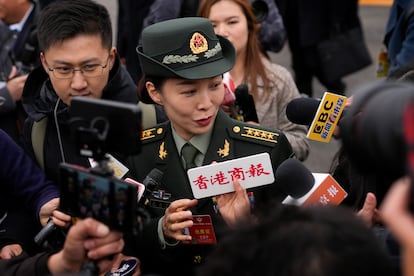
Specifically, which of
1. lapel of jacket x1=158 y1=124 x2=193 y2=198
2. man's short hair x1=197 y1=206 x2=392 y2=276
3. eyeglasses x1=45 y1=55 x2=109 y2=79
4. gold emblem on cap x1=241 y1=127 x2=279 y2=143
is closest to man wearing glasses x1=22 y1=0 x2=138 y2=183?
eyeglasses x1=45 y1=55 x2=109 y2=79

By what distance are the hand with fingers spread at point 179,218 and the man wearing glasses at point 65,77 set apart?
0.73 meters

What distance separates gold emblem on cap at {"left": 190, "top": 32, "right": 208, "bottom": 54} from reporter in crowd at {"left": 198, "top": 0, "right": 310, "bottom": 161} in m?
1.17

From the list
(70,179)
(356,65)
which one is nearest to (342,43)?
(356,65)

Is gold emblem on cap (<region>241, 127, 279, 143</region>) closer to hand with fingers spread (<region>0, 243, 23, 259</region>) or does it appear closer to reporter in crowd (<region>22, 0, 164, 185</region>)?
reporter in crowd (<region>22, 0, 164, 185</region>)

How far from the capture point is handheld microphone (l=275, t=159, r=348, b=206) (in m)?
2.61

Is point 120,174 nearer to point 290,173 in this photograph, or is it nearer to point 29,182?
point 29,182

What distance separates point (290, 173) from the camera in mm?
2609

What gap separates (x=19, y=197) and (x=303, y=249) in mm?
1836

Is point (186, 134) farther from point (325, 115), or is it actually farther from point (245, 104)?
point (245, 104)

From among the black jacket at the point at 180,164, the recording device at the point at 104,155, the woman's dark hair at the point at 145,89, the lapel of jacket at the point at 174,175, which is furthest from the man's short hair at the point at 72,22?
the recording device at the point at 104,155

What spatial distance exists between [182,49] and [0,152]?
83cm

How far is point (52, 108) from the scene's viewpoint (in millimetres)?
3539

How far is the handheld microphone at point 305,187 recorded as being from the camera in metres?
2.61

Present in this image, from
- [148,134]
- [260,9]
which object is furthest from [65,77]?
[260,9]
